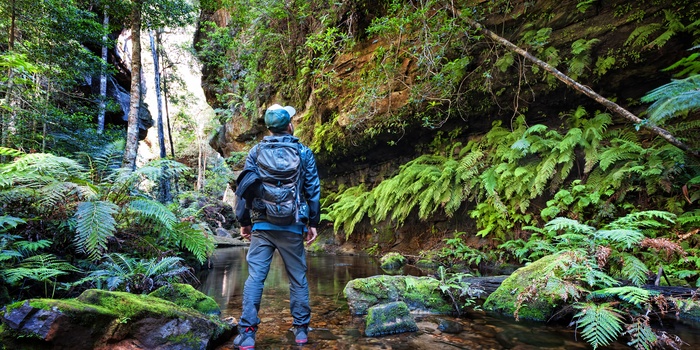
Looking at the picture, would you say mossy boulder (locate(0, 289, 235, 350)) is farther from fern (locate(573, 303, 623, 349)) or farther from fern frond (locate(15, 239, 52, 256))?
fern (locate(573, 303, 623, 349))

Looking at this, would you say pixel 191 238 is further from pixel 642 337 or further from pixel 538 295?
pixel 642 337

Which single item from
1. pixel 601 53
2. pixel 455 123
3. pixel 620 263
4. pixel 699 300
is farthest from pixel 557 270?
pixel 455 123

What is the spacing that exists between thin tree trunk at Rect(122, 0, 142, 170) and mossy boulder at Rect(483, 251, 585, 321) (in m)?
7.35

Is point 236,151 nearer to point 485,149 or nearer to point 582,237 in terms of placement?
point 485,149

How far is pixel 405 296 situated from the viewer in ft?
11.5

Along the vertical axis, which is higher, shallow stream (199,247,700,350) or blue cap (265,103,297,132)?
blue cap (265,103,297,132)

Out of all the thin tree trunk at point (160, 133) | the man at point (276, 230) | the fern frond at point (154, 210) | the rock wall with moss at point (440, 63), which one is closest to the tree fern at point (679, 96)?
the rock wall with moss at point (440, 63)

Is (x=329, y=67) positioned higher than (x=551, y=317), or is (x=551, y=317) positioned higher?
(x=329, y=67)

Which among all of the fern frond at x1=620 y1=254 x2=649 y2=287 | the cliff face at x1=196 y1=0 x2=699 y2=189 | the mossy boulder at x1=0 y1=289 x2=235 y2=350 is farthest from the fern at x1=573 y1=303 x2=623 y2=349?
the cliff face at x1=196 y1=0 x2=699 y2=189

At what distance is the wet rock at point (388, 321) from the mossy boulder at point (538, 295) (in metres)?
1.03

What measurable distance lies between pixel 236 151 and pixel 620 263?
16.0 m

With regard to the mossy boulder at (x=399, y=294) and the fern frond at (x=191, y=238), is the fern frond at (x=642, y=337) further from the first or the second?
the fern frond at (x=191, y=238)

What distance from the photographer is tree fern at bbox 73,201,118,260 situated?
9.86ft

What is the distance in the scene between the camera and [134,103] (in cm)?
729
